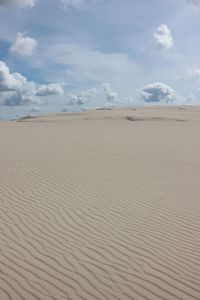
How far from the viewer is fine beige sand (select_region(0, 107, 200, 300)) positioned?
14.1ft

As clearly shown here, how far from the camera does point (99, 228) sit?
20.0 feet

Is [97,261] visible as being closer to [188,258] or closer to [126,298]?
[126,298]

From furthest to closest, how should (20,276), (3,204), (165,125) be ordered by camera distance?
(165,125), (3,204), (20,276)

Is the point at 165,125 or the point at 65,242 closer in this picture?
the point at 65,242

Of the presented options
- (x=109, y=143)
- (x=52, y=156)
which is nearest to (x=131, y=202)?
(x=52, y=156)

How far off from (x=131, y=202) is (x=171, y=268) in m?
2.98

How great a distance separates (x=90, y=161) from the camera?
478 inches

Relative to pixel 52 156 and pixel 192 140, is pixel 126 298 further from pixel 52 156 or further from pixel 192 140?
pixel 192 140

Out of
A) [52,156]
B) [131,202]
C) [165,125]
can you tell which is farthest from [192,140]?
[131,202]

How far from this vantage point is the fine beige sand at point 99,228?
429 cm

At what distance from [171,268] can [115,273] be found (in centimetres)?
86

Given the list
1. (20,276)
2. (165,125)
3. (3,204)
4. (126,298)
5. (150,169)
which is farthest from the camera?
(165,125)

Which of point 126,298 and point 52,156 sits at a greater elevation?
point 52,156

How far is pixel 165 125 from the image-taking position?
2620cm
